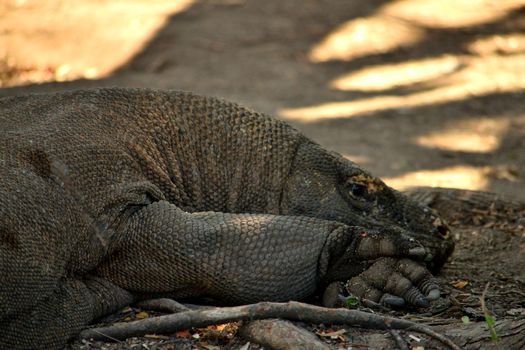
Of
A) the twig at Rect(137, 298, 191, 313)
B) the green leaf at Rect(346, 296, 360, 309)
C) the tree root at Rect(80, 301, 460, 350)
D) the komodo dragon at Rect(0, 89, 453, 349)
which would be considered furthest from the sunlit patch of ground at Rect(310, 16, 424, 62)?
the tree root at Rect(80, 301, 460, 350)

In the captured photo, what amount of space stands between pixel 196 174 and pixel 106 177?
51 cm

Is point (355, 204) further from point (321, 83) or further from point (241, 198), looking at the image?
point (321, 83)

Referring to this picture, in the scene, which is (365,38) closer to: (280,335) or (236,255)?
(236,255)

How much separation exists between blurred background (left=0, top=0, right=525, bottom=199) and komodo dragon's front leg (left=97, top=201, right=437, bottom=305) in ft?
9.48

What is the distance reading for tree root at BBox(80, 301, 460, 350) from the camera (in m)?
3.02

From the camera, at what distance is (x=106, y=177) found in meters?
3.46

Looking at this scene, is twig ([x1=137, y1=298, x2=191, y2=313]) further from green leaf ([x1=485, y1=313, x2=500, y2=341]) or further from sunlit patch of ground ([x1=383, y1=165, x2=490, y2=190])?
sunlit patch of ground ([x1=383, y1=165, x2=490, y2=190])

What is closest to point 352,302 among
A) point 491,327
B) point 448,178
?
point 491,327

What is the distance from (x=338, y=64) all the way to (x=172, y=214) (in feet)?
18.1

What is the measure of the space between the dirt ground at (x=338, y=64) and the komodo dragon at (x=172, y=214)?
2227 millimetres

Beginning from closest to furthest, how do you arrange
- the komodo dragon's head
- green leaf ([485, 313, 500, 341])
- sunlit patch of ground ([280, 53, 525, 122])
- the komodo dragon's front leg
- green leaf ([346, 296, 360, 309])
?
green leaf ([485, 313, 500, 341]), the komodo dragon's front leg, green leaf ([346, 296, 360, 309]), the komodo dragon's head, sunlit patch of ground ([280, 53, 525, 122])

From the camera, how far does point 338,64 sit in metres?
8.72

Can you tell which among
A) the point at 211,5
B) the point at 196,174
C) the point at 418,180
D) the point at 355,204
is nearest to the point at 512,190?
the point at 418,180

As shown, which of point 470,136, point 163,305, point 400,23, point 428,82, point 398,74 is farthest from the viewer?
point 400,23
